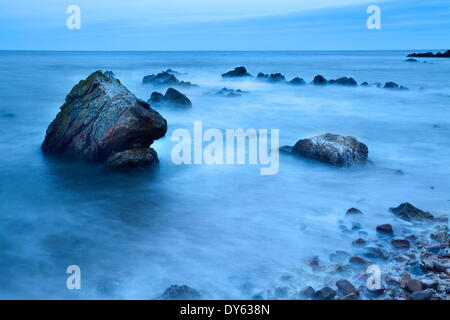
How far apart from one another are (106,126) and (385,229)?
17.5 feet

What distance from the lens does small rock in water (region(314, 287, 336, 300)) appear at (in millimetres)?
4184

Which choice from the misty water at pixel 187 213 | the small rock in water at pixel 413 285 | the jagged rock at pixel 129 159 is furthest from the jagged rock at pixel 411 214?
the jagged rock at pixel 129 159

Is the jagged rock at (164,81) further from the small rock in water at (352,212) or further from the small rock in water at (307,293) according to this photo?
A: the small rock in water at (307,293)

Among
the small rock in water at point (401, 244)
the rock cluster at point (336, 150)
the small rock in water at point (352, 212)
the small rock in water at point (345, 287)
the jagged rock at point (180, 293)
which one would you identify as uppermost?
the rock cluster at point (336, 150)

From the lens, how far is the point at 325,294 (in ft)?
13.8

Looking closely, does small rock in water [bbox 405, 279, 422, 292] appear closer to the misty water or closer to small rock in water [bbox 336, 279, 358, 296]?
small rock in water [bbox 336, 279, 358, 296]

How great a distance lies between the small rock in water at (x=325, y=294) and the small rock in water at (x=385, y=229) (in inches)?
69.2

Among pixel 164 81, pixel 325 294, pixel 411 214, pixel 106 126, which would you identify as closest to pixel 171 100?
pixel 106 126

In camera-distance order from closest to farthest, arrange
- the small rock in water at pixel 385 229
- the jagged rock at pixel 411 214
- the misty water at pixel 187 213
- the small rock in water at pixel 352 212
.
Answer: the misty water at pixel 187 213, the small rock in water at pixel 385 229, the jagged rock at pixel 411 214, the small rock in water at pixel 352 212

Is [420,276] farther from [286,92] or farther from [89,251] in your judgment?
[286,92]

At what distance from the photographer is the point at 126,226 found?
625 centimetres

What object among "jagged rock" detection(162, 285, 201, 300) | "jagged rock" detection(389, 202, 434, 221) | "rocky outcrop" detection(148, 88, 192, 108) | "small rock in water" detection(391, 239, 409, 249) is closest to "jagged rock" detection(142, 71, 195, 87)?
"rocky outcrop" detection(148, 88, 192, 108)

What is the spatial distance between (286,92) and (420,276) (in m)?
19.0

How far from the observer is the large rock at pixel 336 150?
8.48 m
